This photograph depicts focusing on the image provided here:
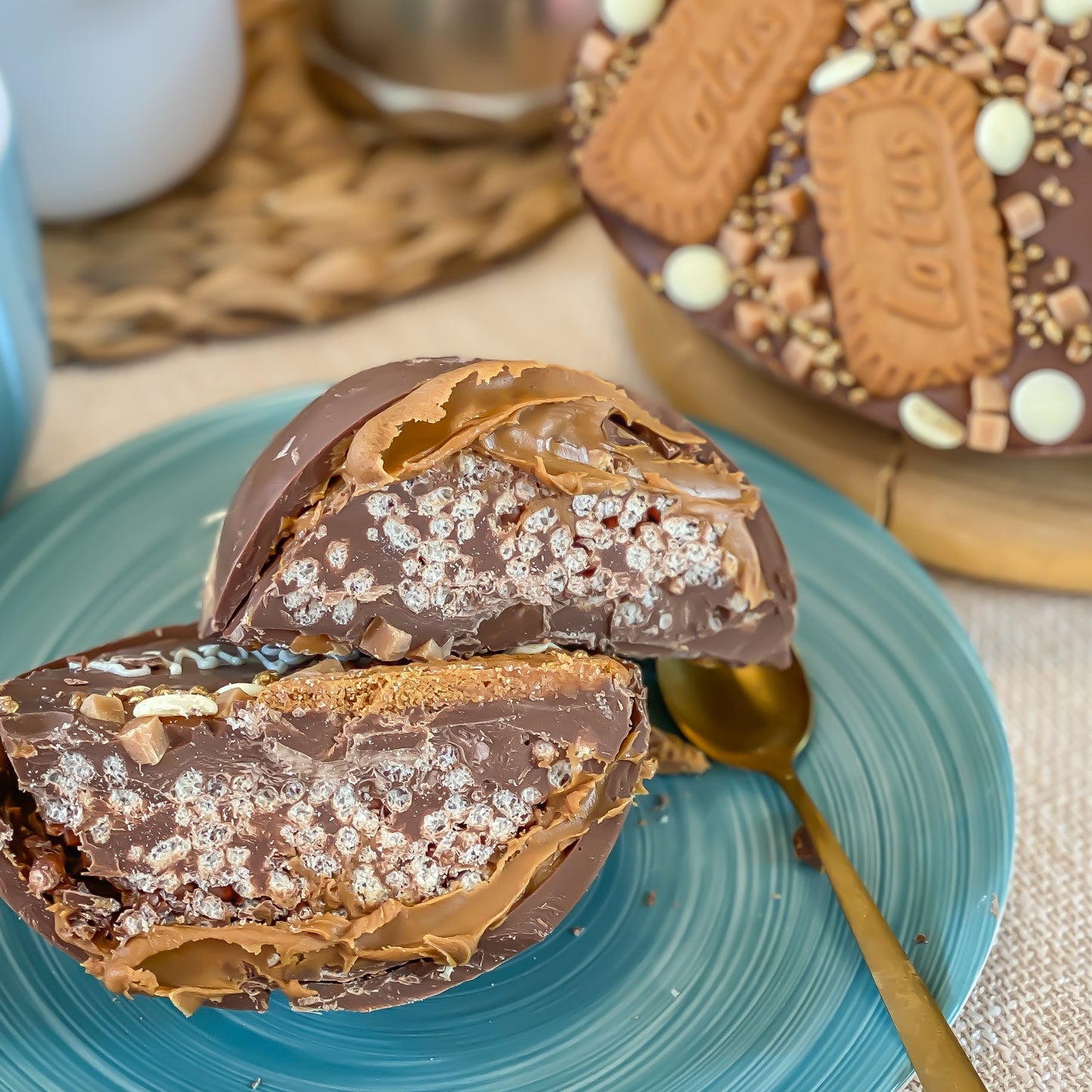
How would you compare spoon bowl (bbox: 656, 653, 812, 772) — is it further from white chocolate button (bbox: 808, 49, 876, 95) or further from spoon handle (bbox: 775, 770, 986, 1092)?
white chocolate button (bbox: 808, 49, 876, 95)

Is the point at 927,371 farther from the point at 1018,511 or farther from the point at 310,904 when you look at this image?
the point at 310,904

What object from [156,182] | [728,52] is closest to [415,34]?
[156,182]

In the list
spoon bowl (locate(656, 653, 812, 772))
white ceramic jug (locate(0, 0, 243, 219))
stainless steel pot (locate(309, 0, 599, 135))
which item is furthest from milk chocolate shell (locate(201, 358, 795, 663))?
stainless steel pot (locate(309, 0, 599, 135))

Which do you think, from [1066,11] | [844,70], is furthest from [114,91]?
[1066,11]

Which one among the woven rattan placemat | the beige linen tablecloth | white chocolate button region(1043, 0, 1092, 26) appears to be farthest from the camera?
the woven rattan placemat

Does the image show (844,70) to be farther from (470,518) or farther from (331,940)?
(331,940)

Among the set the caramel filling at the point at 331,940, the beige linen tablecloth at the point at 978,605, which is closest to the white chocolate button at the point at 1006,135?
the beige linen tablecloth at the point at 978,605

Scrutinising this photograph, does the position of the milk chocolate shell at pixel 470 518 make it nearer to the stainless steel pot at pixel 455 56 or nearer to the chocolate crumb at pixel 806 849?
the chocolate crumb at pixel 806 849
